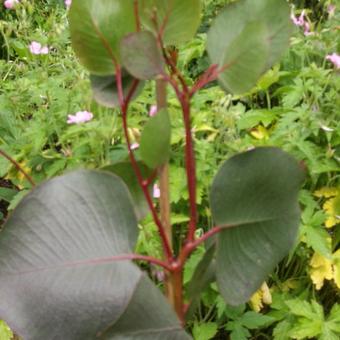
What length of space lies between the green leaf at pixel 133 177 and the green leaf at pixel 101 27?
127 mm

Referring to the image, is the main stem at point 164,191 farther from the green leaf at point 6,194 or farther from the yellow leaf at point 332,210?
the green leaf at point 6,194

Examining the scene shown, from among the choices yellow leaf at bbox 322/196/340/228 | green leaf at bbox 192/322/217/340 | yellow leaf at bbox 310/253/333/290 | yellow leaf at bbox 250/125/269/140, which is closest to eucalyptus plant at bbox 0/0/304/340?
green leaf at bbox 192/322/217/340

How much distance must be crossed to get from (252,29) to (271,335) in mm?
1118

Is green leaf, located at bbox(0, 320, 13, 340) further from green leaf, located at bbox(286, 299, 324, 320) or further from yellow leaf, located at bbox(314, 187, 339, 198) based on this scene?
yellow leaf, located at bbox(314, 187, 339, 198)


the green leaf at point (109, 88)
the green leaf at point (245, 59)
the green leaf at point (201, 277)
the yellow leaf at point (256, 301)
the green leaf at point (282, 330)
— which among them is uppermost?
the green leaf at point (245, 59)

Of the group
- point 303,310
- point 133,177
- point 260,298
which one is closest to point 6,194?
point 260,298

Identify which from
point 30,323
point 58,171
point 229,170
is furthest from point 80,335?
point 58,171

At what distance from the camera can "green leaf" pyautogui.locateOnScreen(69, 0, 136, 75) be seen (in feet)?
2.51

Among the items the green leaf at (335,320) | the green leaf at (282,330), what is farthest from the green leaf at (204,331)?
the green leaf at (335,320)

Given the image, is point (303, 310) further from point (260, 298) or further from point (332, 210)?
point (332, 210)

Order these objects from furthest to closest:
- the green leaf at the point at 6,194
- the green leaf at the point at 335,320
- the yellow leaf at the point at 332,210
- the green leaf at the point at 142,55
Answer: the green leaf at the point at 6,194 < the yellow leaf at the point at 332,210 < the green leaf at the point at 335,320 < the green leaf at the point at 142,55

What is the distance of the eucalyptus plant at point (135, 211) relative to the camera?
0.71 meters

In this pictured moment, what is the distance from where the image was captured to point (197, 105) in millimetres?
1827

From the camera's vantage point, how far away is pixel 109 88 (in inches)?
32.3
